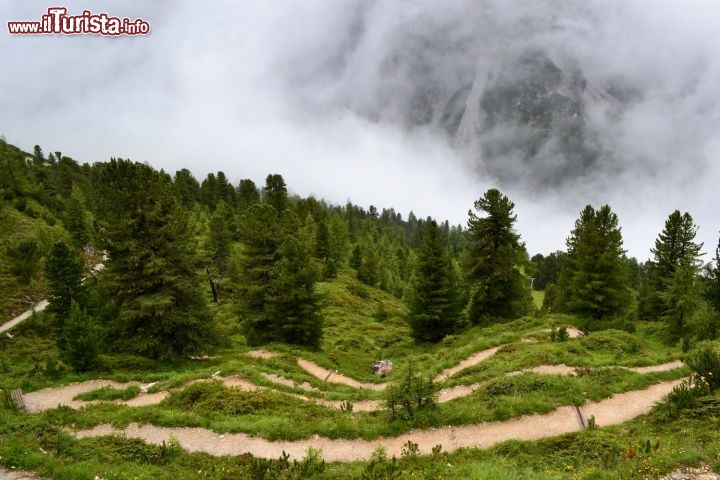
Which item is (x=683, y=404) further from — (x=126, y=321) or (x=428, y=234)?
(x=126, y=321)

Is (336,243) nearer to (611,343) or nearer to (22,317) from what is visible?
(22,317)

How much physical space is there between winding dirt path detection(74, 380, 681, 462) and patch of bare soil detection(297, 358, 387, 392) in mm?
11346

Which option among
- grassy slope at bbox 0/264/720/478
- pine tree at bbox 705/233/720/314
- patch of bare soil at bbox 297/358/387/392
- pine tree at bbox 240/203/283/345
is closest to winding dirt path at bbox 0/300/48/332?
grassy slope at bbox 0/264/720/478

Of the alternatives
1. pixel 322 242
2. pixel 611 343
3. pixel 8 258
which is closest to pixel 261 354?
pixel 611 343

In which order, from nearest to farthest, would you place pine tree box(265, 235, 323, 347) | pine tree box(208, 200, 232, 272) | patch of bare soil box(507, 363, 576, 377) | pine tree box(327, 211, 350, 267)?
patch of bare soil box(507, 363, 576, 377), pine tree box(265, 235, 323, 347), pine tree box(208, 200, 232, 272), pine tree box(327, 211, 350, 267)

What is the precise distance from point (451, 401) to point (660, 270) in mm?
43168

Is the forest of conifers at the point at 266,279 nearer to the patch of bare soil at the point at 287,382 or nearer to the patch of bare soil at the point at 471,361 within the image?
the patch of bare soil at the point at 287,382

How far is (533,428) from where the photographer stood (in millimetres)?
14539

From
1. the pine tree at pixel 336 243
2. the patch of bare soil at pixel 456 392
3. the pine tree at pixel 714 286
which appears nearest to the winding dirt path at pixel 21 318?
the patch of bare soil at pixel 456 392

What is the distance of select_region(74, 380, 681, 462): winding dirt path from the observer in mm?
14039

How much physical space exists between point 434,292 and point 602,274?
45.9 ft

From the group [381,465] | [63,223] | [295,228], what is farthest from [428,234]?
[63,223]

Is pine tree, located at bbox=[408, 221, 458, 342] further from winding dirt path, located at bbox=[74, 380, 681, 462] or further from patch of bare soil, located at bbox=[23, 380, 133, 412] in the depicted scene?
patch of bare soil, located at bbox=[23, 380, 133, 412]

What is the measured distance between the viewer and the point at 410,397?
15.6 meters
